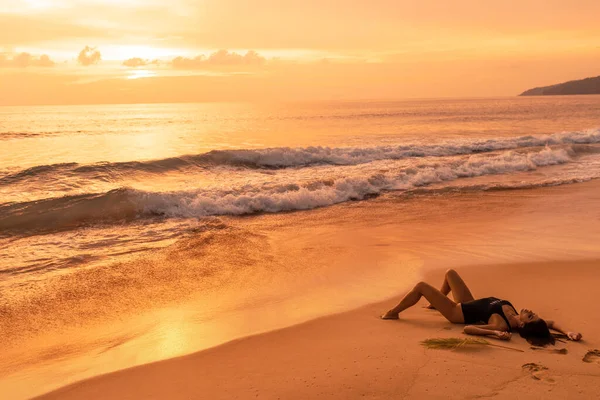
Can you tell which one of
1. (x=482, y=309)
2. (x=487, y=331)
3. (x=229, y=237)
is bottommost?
(x=229, y=237)

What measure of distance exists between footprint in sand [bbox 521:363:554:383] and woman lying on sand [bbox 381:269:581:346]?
22.6 inches

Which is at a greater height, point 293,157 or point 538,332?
point 293,157

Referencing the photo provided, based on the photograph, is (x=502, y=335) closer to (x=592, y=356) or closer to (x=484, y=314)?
(x=484, y=314)

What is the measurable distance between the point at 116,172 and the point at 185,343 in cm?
1620

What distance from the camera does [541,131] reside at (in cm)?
4106

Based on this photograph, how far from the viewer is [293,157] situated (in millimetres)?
24953

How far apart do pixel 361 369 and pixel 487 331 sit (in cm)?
164

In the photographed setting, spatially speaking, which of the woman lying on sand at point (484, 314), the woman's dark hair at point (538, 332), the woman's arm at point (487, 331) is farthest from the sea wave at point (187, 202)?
the woman's dark hair at point (538, 332)

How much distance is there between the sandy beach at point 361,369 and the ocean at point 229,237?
47cm

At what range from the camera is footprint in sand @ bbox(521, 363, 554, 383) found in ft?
15.9

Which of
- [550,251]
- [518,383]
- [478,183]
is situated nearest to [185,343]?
[518,383]

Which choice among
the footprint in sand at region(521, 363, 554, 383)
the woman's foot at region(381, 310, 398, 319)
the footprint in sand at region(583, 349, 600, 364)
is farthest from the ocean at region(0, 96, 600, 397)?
the footprint in sand at region(583, 349, 600, 364)

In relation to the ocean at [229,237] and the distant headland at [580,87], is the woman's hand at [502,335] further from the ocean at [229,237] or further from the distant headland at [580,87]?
the distant headland at [580,87]

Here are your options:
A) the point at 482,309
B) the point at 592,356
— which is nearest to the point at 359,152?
the point at 482,309
